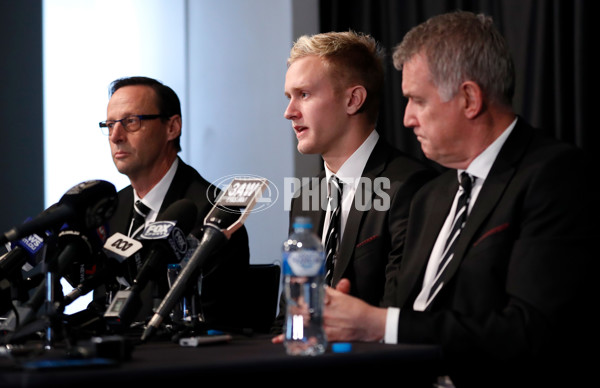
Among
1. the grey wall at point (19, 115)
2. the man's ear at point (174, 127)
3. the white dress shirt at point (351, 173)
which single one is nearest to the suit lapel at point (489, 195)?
the white dress shirt at point (351, 173)

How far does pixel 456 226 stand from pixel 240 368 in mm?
885

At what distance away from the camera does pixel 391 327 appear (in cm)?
179

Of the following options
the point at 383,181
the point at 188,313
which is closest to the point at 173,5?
the point at 383,181

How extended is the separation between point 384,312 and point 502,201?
41 cm

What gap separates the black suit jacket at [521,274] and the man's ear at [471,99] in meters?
0.13

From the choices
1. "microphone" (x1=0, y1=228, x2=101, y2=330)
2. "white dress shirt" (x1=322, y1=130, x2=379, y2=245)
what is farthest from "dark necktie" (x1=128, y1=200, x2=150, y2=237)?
"microphone" (x1=0, y1=228, x2=101, y2=330)

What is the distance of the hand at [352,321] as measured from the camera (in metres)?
1.81

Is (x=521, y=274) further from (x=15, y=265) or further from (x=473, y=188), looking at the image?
(x=15, y=265)

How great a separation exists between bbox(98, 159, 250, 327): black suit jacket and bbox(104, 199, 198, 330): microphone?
0.66 ft

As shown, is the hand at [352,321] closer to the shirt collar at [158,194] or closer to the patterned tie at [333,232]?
the patterned tie at [333,232]

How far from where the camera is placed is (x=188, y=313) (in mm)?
2293

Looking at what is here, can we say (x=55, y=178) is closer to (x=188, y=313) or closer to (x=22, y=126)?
(x=22, y=126)

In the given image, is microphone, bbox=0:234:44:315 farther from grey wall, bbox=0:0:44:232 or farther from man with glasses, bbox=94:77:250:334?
grey wall, bbox=0:0:44:232

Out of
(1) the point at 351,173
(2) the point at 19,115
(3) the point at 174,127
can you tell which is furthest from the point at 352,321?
(2) the point at 19,115
